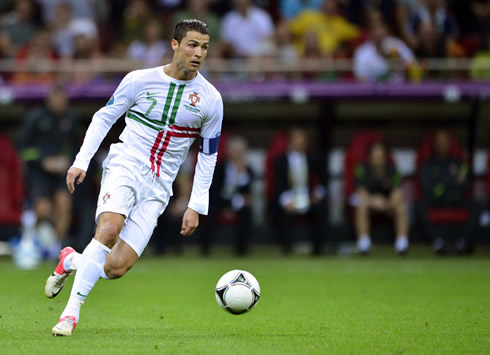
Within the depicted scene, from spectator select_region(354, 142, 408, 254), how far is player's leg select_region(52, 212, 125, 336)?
9010mm

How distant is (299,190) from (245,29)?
3444mm

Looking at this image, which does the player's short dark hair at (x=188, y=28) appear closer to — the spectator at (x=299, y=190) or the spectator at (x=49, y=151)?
the spectator at (x=49, y=151)

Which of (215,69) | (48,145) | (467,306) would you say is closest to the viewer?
(467,306)

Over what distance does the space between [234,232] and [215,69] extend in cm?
308

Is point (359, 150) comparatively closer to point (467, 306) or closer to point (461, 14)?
point (461, 14)

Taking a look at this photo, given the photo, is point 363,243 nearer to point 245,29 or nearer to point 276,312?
point 245,29

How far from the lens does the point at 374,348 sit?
5727mm

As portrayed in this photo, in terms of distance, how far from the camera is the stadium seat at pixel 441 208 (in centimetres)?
1520

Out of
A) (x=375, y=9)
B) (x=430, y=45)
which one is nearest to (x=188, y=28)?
(x=430, y=45)

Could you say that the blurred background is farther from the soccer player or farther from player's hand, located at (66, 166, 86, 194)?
player's hand, located at (66, 166, 86, 194)

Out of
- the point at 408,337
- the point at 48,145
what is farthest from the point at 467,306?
the point at 48,145

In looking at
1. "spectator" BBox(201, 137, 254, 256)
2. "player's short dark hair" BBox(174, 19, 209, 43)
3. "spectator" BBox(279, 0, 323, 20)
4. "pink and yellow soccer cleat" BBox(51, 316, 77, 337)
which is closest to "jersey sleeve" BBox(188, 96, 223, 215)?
"player's short dark hair" BBox(174, 19, 209, 43)

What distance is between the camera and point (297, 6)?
17594mm

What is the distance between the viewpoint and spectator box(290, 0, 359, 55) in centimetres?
1647
